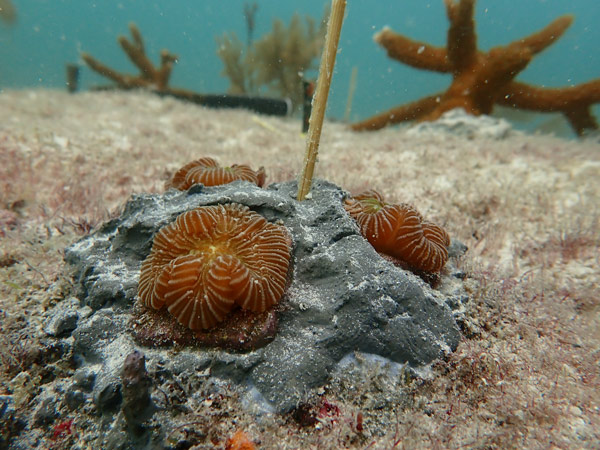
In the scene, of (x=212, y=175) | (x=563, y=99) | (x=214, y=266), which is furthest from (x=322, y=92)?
(x=563, y=99)

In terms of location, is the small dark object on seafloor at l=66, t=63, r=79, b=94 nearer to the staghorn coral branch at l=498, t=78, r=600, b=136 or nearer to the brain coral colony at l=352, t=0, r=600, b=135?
the brain coral colony at l=352, t=0, r=600, b=135

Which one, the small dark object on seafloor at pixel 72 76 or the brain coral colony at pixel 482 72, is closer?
the brain coral colony at pixel 482 72

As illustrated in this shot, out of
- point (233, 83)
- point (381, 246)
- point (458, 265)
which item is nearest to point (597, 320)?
point (458, 265)

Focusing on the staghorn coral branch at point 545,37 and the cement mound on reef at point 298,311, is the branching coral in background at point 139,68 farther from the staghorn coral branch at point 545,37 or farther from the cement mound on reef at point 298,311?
the staghorn coral branch at point 545,37

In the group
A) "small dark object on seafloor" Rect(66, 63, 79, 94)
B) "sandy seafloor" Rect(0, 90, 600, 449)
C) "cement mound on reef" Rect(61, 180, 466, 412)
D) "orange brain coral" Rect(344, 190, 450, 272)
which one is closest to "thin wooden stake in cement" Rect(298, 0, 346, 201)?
"cement mound on reef" Rect(61, 180, 466, 412)

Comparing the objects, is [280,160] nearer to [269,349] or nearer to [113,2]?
[269,349]

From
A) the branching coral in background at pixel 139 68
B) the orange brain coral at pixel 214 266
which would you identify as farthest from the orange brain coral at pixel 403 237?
the branching coral in background at pixel 139 68
